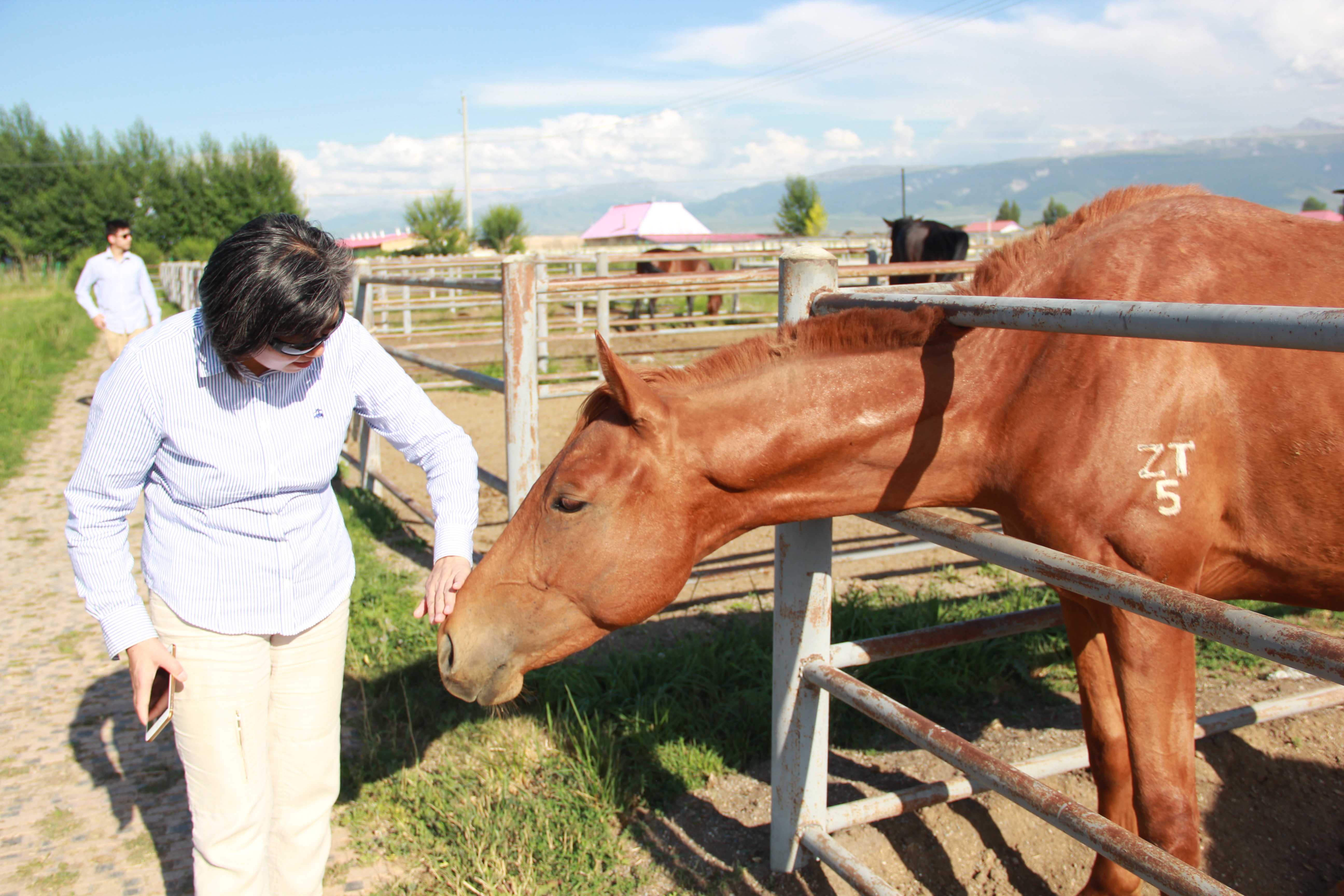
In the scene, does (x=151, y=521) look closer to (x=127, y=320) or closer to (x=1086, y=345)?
(x=1086, y=345)

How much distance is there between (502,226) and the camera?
5856cm

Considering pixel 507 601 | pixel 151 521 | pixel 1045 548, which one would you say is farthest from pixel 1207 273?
pixel 151 521

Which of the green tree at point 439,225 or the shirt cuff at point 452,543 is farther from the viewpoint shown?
the green tree at point 439,225

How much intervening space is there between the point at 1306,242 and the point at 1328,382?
1.22 ft

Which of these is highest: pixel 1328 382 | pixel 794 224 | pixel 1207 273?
pixel 794 224

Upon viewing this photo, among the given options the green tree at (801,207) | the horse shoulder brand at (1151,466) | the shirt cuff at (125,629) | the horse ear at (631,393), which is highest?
the green tree at (801,207)

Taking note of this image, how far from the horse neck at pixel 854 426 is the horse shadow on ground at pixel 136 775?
2.13m

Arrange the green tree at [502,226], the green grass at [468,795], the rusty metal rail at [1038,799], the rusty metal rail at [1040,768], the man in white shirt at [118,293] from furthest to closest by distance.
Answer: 1. the green tree at [502,226]
2. the man in white shirt at [118,293]
3. the green grass at [468,795]
4. the rusty metal rail at [1040,768]
5. the rusty metal rail at [1038,799]

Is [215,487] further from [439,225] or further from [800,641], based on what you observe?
[439,225]

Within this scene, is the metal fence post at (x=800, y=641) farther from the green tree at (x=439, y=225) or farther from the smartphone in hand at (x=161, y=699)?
the green tree at (x=439, y=225)

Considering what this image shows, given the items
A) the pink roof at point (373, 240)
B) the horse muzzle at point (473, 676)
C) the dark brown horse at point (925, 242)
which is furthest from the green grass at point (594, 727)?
the pink roof at point (373, 240)

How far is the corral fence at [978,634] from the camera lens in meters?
1.04

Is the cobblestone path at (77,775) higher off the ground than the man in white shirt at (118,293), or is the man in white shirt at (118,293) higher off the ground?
the man in white shirt at (118,293)

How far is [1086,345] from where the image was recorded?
175 cm
